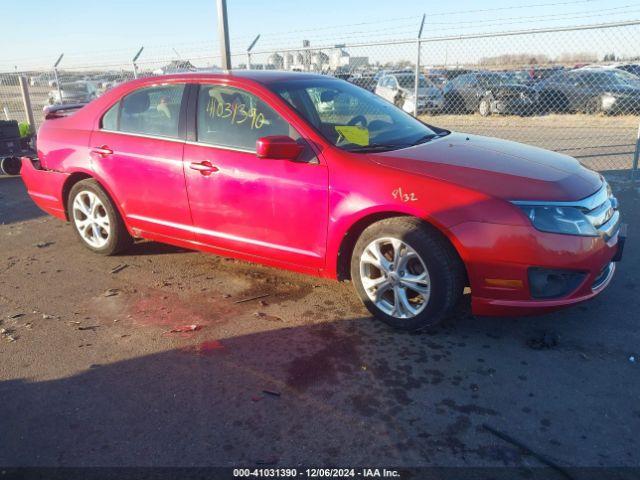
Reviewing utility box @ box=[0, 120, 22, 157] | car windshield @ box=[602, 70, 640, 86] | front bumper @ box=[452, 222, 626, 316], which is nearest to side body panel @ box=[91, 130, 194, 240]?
front bumper @ box=[452, 222, 626, 316]

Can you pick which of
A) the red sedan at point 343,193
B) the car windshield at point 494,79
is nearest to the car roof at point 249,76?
the red sedan at point 343,193

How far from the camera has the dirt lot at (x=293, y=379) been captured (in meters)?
2.36

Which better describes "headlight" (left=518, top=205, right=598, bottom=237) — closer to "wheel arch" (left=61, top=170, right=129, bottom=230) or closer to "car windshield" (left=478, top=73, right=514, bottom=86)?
"wheel arch" (left=61, top=170, right=129, bottom=230)

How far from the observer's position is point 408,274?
3.32m

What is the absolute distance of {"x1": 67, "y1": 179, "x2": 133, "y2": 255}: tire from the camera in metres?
4.66

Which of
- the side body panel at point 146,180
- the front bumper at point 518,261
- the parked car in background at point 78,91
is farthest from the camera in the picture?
the parked car in background at point 78,91

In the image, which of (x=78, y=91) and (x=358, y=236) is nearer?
(x=358, y=236)

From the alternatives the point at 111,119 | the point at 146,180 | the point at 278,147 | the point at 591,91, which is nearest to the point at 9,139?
the point at 111,119

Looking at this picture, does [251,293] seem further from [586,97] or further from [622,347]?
[586,97]

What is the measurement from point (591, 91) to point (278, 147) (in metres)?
13.3

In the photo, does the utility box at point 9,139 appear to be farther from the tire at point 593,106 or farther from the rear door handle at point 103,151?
the tire at point 593,106

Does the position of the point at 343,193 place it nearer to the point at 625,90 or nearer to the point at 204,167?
the point at 204,167

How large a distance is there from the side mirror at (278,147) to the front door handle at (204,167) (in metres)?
0.54

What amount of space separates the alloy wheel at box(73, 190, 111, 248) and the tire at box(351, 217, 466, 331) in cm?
260
